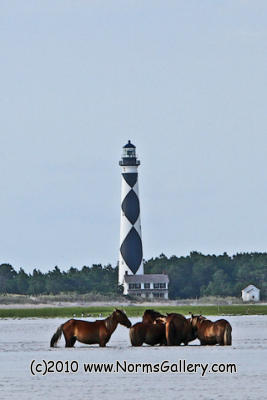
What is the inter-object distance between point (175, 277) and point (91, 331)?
332ft

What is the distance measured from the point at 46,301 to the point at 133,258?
9.23 m

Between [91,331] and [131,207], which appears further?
[131,207]

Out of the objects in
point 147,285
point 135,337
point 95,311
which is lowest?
point 135,337

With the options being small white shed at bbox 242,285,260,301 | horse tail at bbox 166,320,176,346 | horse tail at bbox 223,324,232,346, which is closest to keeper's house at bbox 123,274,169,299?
small white shed at bbox 242,285,260,301

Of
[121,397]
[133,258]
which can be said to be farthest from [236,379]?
[133,258]

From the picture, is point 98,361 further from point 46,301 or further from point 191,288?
point 191,288

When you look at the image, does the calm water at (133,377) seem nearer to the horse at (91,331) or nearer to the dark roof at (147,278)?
the horse at (91,331)

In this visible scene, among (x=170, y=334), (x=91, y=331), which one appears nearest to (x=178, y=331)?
(x=170, y=334)

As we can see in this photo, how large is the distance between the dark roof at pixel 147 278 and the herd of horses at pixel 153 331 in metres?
80.3

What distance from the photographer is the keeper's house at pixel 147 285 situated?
132 metres

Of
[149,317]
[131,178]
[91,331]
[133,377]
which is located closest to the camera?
[133,377]

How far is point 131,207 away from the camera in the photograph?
127 metres

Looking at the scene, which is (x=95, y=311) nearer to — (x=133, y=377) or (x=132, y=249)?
(x=132, y=249)

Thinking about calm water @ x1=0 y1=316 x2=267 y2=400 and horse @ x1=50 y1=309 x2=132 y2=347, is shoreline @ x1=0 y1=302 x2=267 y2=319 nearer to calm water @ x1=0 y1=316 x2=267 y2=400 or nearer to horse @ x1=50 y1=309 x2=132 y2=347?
horse @ x1=50 y1=309 x2=132 y2=347
